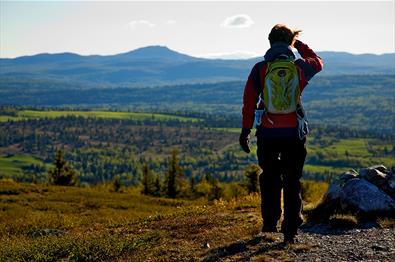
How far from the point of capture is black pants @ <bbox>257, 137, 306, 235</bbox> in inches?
444

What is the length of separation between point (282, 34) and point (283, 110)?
172 centimetres

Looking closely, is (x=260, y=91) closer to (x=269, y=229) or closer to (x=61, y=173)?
(x=269, y=229)

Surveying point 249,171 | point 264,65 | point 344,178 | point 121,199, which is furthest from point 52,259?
point 249,171

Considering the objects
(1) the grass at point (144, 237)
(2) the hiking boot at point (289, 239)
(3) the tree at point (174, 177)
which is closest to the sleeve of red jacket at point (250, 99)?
(2) the hiking boot at point (289, 239)

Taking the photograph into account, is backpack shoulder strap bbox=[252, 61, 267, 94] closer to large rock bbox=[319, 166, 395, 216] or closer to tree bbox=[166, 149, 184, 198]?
large rock bbox=[319, 166, 395, 216]

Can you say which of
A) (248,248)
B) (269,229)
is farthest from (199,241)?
(248,248)

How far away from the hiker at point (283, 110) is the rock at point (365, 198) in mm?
3240

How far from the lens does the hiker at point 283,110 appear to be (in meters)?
11.1

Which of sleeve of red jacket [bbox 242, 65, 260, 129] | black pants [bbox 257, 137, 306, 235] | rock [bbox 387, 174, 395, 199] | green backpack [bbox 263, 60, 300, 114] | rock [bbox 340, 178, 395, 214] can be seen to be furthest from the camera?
rock [bbox 387, 174, 395, 199]

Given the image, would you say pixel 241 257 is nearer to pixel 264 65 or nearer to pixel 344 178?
pixel 264 65

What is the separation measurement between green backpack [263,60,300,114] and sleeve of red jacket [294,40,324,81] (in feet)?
0.74

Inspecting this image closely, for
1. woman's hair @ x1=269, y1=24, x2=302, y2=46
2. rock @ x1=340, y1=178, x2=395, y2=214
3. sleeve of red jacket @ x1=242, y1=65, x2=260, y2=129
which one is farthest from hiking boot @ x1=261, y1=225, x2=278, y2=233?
woman's hair @ x1=269, y1=24, x2=302, y2=46

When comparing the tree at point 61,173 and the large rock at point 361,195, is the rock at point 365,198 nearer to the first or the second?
the large rock at point 361,195

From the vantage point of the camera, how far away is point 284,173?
11508 mm
